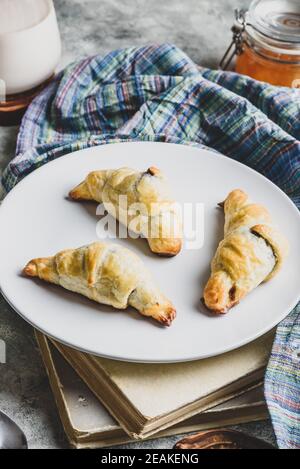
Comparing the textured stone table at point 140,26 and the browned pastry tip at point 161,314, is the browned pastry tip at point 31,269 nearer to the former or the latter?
the browned pastry tip at point 161,314

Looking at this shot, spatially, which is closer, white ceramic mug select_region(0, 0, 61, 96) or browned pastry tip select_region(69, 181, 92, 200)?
browned pastry tip select_region(69, 181, 92, 200)

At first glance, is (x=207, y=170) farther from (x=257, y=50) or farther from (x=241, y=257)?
(x=257, y=50)

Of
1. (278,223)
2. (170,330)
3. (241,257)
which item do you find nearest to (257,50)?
(278,223)

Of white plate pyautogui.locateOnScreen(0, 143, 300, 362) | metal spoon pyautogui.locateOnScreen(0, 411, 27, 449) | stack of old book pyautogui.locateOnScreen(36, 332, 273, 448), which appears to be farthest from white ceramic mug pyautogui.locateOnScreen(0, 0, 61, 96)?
metal spoon pyautogui.locateOnScreen(0, 411, 27, 449)

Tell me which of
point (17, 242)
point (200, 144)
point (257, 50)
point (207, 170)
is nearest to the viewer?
point (17, 242)

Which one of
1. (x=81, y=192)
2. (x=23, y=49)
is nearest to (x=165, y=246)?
(x=81, y=192)

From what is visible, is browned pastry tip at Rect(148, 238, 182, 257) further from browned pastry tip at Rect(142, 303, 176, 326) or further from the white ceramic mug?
the white ceramic mug

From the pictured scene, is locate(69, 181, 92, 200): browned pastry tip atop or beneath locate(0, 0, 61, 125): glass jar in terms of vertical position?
beneath

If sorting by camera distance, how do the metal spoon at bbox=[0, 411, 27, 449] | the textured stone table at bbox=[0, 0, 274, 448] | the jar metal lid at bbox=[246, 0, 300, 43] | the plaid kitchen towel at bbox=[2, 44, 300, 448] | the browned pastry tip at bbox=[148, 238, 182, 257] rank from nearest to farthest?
the metal spoon at bbox=[0, 411, 27, 449]
the browned pastry tip at bbox=[148, 238, 182, 257]
the plaid kitchen towel at bbox=[2, 44, 300, 448]
the jar metal lid at bbox=[246, 0, 300, 43]
the textured stone table at bbox=[0, 0, 274, 448]
